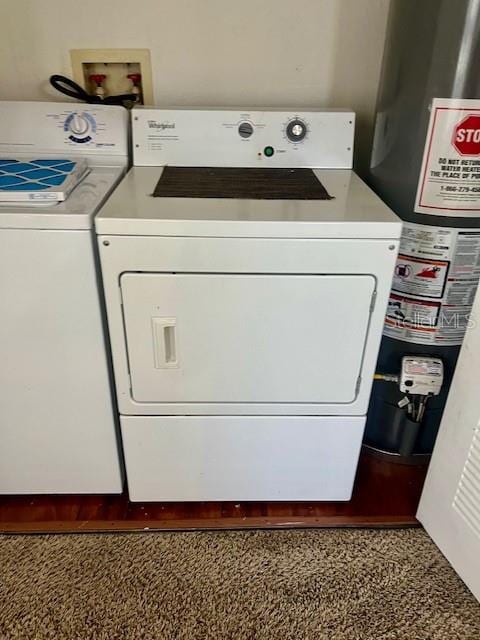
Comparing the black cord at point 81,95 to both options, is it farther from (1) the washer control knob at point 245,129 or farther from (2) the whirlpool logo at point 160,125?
(1) the washer control knob at point 245,129

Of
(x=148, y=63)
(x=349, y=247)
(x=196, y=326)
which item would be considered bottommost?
(x=196, y=326)

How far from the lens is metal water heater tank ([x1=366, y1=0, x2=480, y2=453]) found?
3.82 ft

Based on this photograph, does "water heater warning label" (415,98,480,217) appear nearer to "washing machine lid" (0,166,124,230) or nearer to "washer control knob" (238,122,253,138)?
"washer control knob" (238,122,253,138)

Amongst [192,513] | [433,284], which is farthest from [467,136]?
[192,513]

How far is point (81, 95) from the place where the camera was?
1.60 metres

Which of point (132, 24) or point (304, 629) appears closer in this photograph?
point (304, 629)

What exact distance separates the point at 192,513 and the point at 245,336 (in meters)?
0.60

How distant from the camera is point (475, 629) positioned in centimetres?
120

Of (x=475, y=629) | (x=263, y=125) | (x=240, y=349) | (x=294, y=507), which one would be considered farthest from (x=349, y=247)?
(x=475, y=629)

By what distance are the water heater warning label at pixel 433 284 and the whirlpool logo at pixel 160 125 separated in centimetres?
70

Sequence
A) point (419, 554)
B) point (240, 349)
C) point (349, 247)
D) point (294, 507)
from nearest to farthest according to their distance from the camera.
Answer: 1. point (349, 247)
2. point (240, 349)
3. point (419, 554)
4. point (294, 507)

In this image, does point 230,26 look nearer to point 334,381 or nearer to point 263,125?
point 263,125

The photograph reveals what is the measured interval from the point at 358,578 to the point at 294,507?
10.5 inches

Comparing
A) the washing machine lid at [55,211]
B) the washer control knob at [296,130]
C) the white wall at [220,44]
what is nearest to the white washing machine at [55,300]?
the washing machine lid at [55,211]
